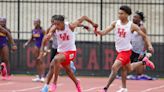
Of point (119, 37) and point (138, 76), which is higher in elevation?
point (119, 37)

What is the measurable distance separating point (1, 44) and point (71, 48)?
7.04 meters

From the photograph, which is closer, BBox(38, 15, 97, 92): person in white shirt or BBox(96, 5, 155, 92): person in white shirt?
BBox(38, 15, 97, 92): person in white shirt

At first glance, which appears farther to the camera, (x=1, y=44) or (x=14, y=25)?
(x=14, y=25)

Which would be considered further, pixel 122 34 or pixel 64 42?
pixel 122 34

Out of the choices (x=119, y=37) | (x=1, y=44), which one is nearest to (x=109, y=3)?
(x=1, y=44)

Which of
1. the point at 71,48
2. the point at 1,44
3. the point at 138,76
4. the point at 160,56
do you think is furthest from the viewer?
the point at 160,56

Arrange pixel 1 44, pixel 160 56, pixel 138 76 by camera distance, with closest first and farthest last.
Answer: pixel 1 44, pixel 138 76, pixel 160 56

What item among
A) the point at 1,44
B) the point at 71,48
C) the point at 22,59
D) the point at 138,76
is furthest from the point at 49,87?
the point at 22,59

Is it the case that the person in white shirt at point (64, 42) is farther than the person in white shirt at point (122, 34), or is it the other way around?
the person in white shirt at point (122, 34)

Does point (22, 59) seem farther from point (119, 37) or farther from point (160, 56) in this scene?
point (119, 37)

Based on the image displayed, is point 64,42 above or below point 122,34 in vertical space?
below

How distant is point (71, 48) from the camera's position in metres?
15.7

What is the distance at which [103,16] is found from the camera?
2891 centimetres

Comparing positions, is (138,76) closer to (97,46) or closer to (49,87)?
(97,46)
